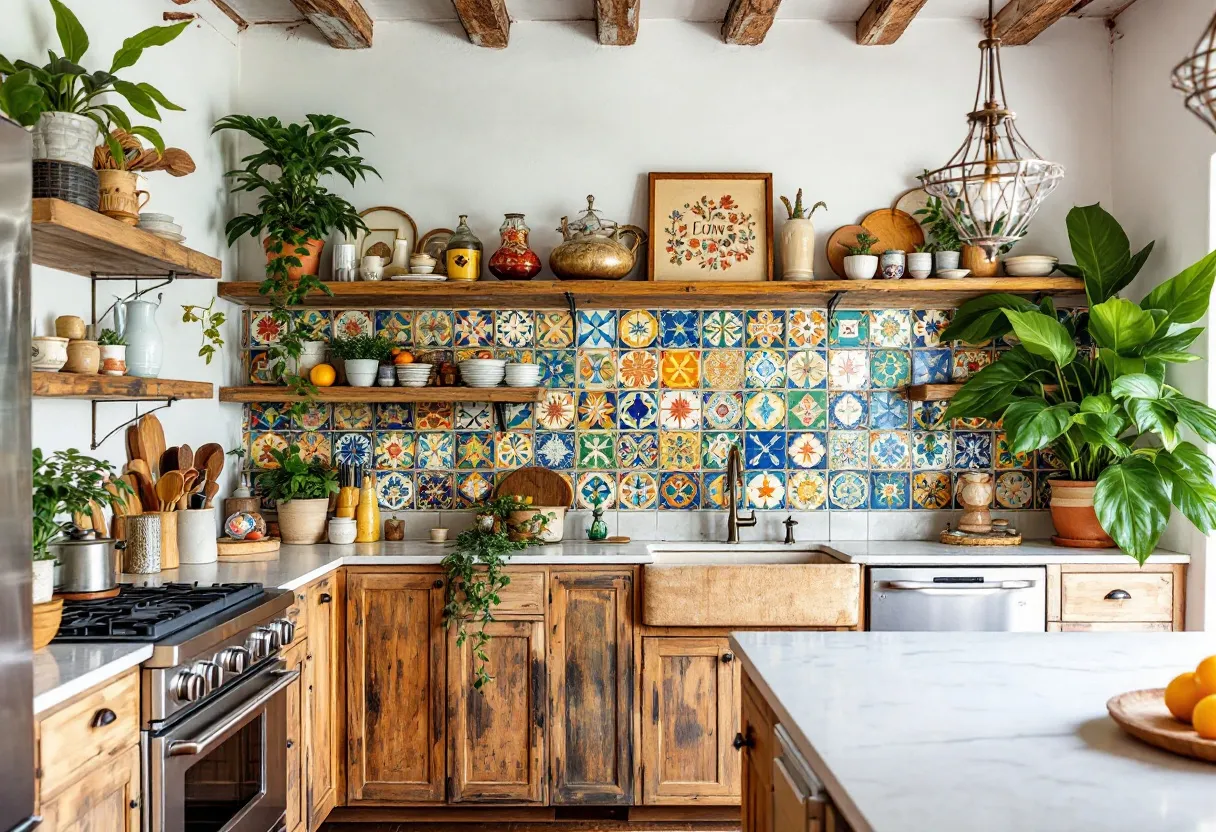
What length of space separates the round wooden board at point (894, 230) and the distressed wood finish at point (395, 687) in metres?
2.28

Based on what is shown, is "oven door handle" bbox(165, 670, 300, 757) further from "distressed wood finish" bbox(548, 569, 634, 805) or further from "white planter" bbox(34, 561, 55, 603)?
"distressed wood finish" bbox(548, 569, 634, 805)

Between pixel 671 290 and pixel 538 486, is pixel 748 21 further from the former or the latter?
pixel 538 486

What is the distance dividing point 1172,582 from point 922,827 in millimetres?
2937

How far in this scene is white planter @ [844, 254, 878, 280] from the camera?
3.78m

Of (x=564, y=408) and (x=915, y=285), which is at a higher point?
(x=915, y=285)

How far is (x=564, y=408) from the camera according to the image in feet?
13.2

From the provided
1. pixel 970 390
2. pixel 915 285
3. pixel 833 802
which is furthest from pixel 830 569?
pixel 833 802

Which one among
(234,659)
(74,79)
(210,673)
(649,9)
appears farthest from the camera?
(649,9)

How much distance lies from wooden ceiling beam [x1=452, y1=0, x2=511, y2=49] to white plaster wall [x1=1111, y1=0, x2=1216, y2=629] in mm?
2544

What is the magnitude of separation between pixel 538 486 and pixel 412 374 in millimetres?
695

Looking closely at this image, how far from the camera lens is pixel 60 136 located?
91.5 inches

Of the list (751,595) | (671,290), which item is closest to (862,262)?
(671,290)

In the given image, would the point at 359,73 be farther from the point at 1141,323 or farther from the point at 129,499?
the point at 1141,323

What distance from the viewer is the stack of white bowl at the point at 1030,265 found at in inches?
151
